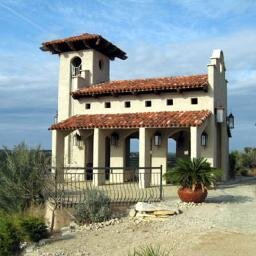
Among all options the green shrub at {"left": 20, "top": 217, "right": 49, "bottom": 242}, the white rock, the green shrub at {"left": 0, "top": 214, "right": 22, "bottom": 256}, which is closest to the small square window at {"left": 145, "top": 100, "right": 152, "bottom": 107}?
the white rock

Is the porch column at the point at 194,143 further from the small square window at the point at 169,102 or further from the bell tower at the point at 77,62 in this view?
the bell tower at the point at 77,62

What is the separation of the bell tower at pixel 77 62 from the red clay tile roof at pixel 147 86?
1135mm

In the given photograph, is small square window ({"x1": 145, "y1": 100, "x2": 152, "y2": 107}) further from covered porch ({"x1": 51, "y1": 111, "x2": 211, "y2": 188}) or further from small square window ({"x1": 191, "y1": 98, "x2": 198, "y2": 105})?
small square window ({"x1": 191, "y1": 98, "x2": 198, "y2": 105})

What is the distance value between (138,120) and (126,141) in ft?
11.6

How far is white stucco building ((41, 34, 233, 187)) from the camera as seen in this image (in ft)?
70.8

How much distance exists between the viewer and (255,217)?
12453mm

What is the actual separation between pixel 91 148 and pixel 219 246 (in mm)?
17360

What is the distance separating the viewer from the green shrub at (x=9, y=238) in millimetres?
10827

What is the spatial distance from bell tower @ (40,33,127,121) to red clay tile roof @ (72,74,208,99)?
113cm

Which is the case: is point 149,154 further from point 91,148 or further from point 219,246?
point 219,246

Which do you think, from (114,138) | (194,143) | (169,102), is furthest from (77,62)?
(194,143)

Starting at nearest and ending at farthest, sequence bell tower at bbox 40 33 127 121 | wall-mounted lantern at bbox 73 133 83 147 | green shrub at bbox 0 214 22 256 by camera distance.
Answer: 1. green shrub at bbox 0 214 22 256
2. wall-mounted lantern at bbox 73 133 83 147
3. bell tower at bbox 40 33 127 121

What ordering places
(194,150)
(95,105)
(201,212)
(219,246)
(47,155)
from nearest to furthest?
(219,246) → (201,212) → (47,155) → (194,150) → (95,105)

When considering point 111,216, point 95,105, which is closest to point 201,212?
point 111,216
